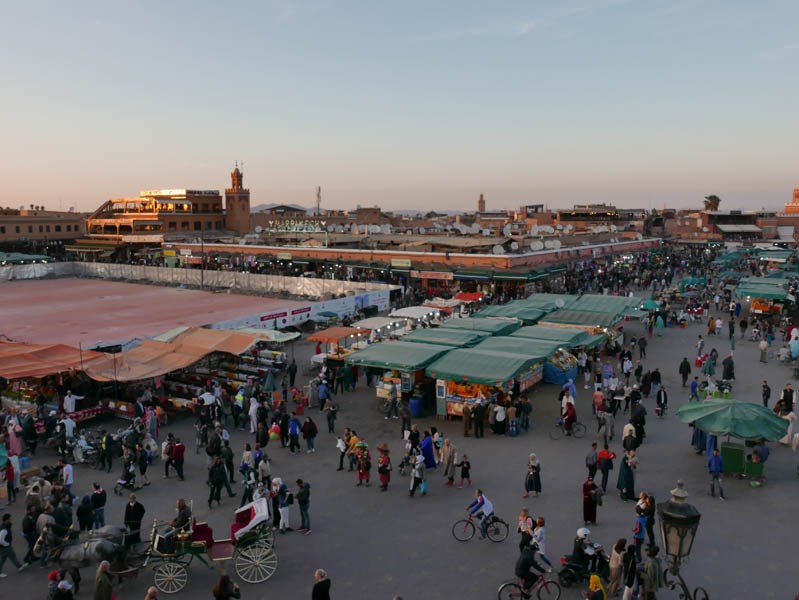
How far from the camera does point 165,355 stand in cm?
1980

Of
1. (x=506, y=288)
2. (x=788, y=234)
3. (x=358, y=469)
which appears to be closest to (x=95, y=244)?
(x=506, y=288)

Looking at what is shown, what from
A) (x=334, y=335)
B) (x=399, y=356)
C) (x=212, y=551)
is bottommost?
(x=212, y=551)

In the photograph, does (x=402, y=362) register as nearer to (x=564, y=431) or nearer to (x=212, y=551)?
(x=564, y=431)

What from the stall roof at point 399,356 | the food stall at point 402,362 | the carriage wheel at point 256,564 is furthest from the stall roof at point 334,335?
the carriage wheel at point 256,564

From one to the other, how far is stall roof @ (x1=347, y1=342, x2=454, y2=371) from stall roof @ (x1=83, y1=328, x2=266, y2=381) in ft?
13.4

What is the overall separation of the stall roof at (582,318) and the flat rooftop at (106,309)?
1619 centimetres

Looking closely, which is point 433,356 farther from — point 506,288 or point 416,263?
point 416,263

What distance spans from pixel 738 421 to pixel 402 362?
8544 millimetres

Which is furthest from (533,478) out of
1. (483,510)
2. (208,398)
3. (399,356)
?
(208,398)

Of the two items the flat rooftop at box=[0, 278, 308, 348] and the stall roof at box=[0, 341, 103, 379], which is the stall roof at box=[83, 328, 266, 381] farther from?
the flat rooftop at box=[0, 278, 308, 348]

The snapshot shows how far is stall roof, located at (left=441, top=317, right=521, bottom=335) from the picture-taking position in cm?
2297

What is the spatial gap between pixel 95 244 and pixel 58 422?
201ft

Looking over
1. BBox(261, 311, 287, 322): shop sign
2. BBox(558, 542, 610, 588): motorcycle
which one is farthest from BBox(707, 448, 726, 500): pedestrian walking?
BBox(261, 311, 287, 322): shop sign

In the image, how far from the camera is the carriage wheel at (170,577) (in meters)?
9.27
